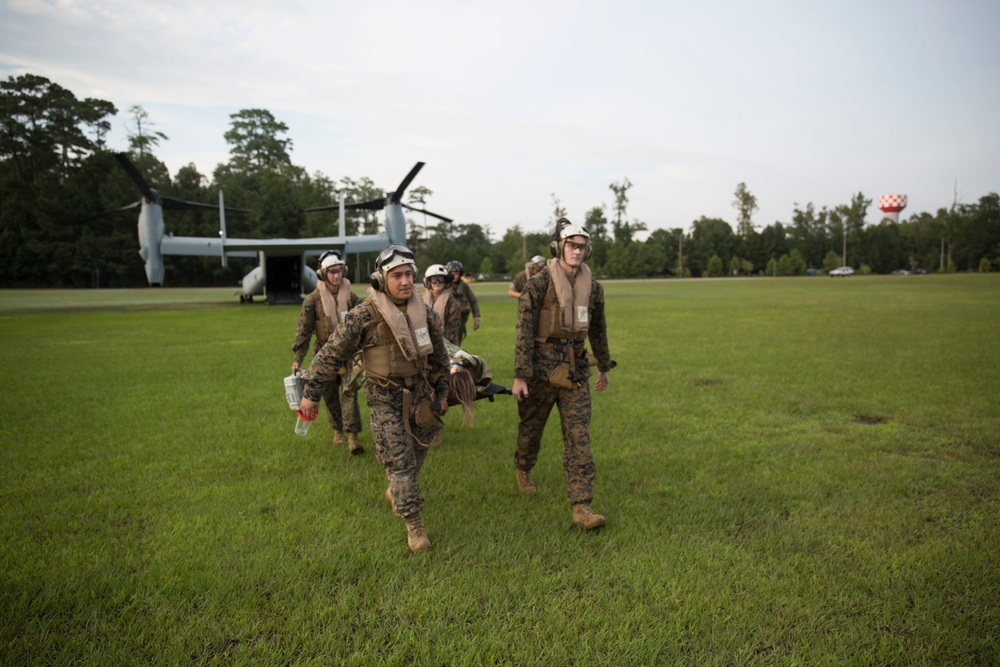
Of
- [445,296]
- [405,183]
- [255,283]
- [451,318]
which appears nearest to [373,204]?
[405,183]

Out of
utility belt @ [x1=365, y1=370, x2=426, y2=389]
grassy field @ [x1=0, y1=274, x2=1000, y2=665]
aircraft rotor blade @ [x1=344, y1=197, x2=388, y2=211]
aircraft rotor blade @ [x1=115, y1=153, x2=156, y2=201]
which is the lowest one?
grassy field @ [x1=0, y1=274, x2=1000, y2=665]

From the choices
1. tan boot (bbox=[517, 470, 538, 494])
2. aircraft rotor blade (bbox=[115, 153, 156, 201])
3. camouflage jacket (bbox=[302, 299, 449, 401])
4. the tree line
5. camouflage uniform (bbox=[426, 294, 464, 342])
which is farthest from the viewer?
the tree line

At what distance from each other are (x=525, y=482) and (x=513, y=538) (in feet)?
3.40

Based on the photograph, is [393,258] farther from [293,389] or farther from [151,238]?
[151,238]

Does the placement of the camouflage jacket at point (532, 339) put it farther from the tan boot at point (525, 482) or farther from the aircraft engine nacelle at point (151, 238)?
the aircraft engine nacelle at point (151, 238)

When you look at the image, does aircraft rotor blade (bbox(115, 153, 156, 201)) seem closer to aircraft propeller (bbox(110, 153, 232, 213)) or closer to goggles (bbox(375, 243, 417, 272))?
aircraft propeller (bbox(110, 153, 232, 213))

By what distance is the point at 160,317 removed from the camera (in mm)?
24859

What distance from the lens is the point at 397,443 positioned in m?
4.56

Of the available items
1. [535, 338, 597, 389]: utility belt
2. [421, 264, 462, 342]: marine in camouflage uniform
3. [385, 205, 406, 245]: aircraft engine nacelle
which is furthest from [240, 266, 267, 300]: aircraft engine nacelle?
[535, 338, 597, 389]: utility belt

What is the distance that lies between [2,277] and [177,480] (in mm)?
73091

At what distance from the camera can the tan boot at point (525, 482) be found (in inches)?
219

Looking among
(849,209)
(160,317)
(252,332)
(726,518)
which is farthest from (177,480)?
(849,209)

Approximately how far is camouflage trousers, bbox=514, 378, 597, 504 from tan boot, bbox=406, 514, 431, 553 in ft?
3.94

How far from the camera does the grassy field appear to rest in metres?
3.36
